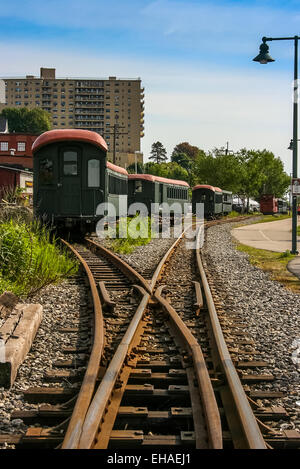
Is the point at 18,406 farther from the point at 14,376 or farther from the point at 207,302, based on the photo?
the point at 207,302

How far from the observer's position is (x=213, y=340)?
19.3 ft

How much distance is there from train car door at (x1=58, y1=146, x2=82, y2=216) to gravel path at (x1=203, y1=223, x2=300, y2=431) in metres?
4.51

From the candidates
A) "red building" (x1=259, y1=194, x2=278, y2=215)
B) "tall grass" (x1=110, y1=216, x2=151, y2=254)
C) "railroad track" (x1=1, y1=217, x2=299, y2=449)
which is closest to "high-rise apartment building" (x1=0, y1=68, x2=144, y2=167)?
"red building" (x1=259, y1=194, x2=278, y2=215)

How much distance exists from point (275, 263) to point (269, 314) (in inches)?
287

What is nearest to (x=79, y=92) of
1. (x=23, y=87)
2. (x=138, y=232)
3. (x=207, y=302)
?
(x=23, y=87)

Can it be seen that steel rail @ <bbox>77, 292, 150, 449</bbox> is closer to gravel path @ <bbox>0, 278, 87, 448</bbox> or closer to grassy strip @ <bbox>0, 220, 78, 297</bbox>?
gravel path @ <bbox>0, 278, 87, 448</bbox>

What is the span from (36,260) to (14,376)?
17.7ft

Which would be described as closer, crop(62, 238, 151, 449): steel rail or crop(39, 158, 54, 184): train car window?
crop(62, 238, 151, 449): steel rail

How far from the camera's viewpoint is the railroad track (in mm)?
3551

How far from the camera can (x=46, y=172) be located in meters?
17.0

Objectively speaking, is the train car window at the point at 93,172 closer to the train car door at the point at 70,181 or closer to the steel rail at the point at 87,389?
the train car door at the point at 70,181

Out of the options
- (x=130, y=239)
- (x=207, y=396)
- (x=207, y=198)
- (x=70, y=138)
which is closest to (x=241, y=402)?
(x=207, y=396)

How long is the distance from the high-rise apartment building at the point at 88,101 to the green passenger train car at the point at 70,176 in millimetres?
148054

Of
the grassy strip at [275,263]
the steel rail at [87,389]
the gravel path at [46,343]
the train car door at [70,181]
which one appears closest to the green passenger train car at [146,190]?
the grassy strip at [275,263]
